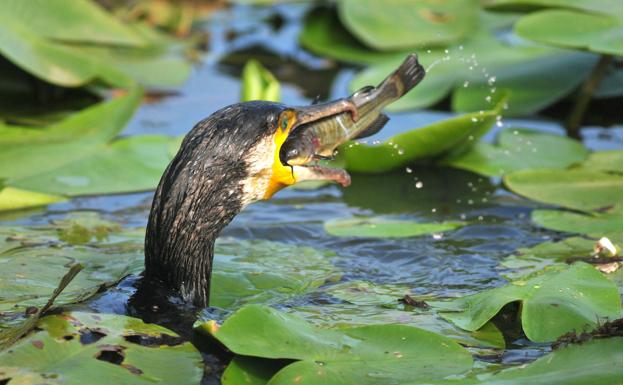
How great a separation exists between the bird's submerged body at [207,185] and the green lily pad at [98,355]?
51 centimetres

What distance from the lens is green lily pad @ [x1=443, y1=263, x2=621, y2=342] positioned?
3.88 m

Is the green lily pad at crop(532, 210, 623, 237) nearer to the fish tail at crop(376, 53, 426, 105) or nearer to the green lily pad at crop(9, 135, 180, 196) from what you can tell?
the fish tail at crop(376, 53, 426, 105)

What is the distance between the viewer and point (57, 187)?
569 cm

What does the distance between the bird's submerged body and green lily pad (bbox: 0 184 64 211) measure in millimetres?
1457

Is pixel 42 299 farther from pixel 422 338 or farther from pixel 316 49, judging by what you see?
pixel 316 49

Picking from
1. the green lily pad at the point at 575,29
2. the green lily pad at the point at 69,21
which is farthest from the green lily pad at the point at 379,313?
the green lily pad at the point at 69,21

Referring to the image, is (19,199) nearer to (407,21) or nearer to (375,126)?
(375,126)

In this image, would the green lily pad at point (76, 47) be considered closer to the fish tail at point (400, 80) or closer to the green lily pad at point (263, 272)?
the green lily pad at point (263, 272)

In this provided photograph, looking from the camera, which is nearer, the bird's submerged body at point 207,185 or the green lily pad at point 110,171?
the bird's submerged body at point 207,185

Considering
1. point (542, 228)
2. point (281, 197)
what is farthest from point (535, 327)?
point (281, 197)

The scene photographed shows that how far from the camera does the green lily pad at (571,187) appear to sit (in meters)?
5.35

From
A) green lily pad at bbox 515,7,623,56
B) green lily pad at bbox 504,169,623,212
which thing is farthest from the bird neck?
green lily pad at bbox 515,7,623,56

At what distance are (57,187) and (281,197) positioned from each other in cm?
106

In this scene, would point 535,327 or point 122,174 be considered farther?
point 122,174
